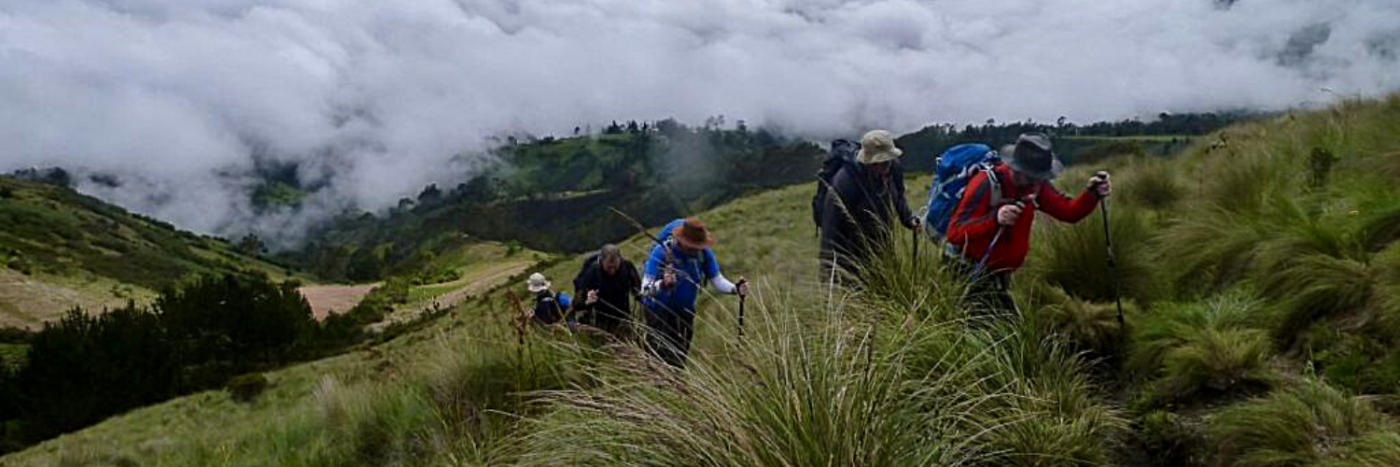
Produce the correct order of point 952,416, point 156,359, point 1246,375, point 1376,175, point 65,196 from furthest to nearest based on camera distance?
point 65,196 < point 156,359 < point 1376,175 < point 1246,375 < point 952,416

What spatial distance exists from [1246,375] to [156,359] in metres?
34.6

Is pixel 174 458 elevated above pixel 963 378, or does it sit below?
below

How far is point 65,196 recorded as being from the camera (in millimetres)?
156375

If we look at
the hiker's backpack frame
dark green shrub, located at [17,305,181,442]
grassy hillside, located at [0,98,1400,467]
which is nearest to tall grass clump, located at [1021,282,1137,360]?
grassy hillside, located at [0,98,1400,467]

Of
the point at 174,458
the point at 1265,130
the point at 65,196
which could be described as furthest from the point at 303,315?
the point at 65,196

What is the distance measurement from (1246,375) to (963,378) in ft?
3.66

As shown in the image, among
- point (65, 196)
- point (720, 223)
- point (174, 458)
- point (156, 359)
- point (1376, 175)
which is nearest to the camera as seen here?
point (1376, 175)

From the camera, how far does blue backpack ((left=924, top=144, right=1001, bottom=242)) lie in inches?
202

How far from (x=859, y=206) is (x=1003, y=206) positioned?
120cm

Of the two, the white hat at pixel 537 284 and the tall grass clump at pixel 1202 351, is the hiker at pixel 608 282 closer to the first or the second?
the white hat at pixel 537 284

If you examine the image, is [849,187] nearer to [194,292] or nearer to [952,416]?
[952,416]

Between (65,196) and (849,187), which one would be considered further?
(65,196)

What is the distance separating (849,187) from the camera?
5.71 m

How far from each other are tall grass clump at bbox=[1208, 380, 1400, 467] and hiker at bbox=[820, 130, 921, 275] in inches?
92.6
